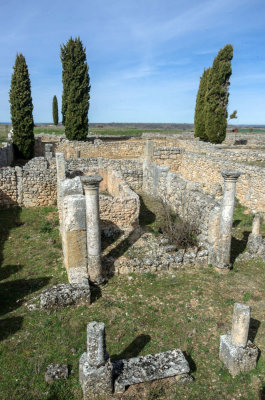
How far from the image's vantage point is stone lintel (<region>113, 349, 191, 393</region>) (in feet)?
14.6

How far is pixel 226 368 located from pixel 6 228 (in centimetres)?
903

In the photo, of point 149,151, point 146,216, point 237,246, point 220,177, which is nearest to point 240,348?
point 237,246

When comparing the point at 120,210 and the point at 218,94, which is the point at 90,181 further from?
the point at 218,94

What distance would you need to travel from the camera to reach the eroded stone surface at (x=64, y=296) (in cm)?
616

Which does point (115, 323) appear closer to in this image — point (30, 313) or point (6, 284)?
point (30, 313)

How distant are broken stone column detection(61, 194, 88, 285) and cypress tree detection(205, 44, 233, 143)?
73.6 feet

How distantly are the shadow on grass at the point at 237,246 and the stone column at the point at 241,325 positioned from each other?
3605 millimetres

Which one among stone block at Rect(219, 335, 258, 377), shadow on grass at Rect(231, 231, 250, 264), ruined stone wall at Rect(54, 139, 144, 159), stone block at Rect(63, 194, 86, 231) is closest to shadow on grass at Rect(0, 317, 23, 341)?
stone block at Rect(63, 194, 86, 231)

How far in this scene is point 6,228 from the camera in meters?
11.0

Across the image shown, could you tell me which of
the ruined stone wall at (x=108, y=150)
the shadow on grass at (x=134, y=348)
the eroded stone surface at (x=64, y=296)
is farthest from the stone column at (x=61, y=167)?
the ruined stone wall at (x=108, y=150)

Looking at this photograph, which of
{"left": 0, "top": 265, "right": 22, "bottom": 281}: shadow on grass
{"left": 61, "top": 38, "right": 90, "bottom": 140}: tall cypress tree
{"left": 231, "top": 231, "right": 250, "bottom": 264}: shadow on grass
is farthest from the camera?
{"left": 61, "top": 38, "right": 90, "bottom": 140}: tall cypress tree

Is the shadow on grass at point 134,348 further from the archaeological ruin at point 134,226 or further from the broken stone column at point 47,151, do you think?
the broken stone column at point 47,151

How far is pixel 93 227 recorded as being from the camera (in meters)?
6.87

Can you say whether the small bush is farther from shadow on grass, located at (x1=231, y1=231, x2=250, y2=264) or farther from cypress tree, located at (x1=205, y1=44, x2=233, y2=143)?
cypress tree, located at (x1=205, y1=44, x2=233, y2=143)
